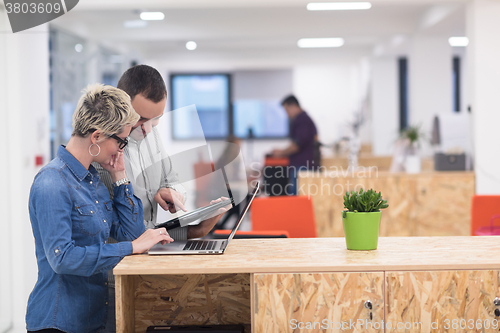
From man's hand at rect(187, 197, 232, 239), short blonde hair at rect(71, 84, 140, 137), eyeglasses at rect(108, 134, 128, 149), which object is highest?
short blonde hair at rect(71, 84, 140, 137)

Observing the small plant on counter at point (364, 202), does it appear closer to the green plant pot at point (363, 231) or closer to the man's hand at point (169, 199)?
the green plant pot at point (363, 231)

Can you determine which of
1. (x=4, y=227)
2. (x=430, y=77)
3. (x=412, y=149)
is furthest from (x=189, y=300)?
(x=430, y=77)

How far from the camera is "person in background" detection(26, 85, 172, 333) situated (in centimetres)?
160

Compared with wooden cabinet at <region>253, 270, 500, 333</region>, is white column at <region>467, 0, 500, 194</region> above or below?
above

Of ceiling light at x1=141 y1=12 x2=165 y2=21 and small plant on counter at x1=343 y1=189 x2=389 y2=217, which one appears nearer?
small plant on counter at x1=343 y1=189 x2=389 y2=217

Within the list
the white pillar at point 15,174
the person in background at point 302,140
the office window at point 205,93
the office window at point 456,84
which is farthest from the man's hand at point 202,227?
the office window at point 205,93

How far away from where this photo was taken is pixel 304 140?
630 centimetres

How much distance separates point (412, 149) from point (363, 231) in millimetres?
3314

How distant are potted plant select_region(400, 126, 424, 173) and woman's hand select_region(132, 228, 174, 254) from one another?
345 centimetres

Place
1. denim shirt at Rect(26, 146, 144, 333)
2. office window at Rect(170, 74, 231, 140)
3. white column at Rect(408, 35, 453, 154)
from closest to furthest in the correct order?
1. denim shirt at Rect(26, 146, 144, 333)
2. white column at Rect(408, 35, 453, 154)
3. office window at Rect(170, 74, 231, 140)

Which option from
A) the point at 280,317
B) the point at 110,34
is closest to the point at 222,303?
the point at 280,317

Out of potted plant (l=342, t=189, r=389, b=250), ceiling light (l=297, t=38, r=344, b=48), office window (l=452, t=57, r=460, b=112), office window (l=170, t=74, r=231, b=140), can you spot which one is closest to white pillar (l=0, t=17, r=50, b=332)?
potted plant (l=342, t=189, r=389, b=250)

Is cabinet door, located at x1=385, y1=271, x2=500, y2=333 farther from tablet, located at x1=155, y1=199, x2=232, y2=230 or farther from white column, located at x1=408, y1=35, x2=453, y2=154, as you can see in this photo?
white column, located at x1=408, y1=35, x2=453, y2=154

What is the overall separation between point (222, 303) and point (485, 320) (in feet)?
3.29
